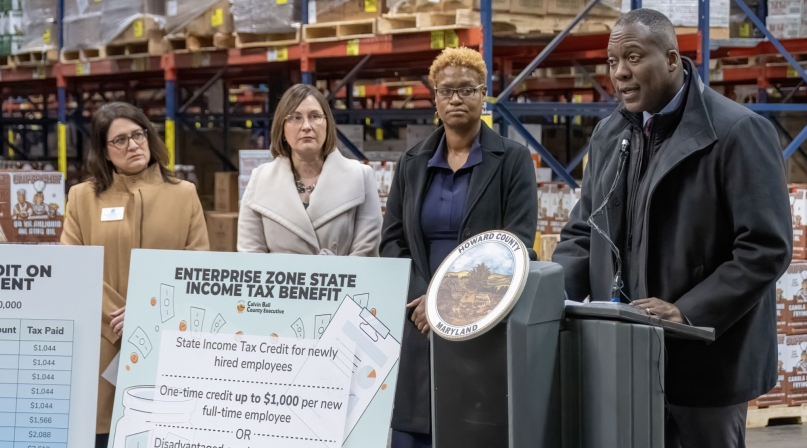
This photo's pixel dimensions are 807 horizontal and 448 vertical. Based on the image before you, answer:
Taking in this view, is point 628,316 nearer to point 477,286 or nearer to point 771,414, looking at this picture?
point 477,286

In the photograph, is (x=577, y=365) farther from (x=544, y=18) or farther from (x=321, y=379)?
(x=544, y=18)

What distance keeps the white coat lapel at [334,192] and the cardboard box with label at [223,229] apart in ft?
15.8

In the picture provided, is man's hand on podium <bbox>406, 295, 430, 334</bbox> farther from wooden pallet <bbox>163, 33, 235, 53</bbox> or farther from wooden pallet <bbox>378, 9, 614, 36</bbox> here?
wooden pallet <bbox>163, 33, 235, 53</bbox>

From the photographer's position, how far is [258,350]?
2689 millimetres

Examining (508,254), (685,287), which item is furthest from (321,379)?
(685,287)

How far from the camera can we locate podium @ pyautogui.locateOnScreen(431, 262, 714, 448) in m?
2.06

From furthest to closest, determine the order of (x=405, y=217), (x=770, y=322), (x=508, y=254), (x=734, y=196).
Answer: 1. (x=405, y=217)
2. (x=770, y=322)
3. (x=734, y=196)
4. (x=508, y=254)

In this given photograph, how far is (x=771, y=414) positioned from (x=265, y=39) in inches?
211

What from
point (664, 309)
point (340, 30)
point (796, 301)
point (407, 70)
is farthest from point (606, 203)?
point (407, 70)

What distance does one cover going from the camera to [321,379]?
2602 mm

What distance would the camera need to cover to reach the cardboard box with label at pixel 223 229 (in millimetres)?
8570

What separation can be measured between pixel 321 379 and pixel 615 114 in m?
1.17

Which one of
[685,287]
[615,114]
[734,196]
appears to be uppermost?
[615,114]

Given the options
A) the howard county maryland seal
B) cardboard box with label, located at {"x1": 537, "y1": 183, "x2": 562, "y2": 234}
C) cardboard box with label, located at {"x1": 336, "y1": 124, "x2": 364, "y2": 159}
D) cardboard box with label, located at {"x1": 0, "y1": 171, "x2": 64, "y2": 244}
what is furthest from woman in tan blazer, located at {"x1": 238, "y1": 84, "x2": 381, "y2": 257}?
cardboard box with label, located at {"x1": 336, "y1": 124, "x2": 364, "y2": 159}
